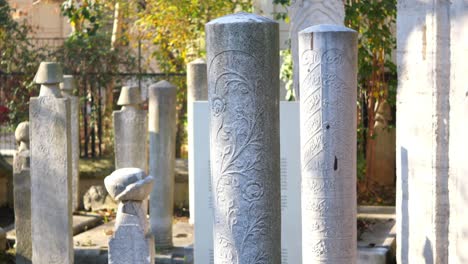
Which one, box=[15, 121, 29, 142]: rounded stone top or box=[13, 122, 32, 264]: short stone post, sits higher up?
box=[15, 121, 29, 142]: rounded stone top

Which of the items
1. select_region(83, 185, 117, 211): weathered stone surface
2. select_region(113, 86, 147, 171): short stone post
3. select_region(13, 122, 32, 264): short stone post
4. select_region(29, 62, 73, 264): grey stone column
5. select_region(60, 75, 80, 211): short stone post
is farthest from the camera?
select_region(83, 185, 117, 211): weathered stone surface

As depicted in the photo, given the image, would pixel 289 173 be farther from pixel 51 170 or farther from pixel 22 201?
pixel 22 201

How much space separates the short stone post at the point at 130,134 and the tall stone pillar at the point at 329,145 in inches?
180

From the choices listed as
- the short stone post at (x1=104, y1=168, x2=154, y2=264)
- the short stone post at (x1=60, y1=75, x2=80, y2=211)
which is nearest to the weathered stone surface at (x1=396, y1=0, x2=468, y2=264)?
the short stone post at (x1=104, y1=168, x2=154, y2=264)

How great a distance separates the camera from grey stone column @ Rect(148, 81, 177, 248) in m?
10.7

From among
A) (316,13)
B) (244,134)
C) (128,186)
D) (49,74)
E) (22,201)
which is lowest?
(22,201)

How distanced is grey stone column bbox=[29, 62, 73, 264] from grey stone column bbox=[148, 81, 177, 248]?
135 cm

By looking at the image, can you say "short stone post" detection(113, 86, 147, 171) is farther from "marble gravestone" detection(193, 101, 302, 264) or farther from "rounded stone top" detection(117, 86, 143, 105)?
"marble gravestone" detection(193, 101, 302, 264)

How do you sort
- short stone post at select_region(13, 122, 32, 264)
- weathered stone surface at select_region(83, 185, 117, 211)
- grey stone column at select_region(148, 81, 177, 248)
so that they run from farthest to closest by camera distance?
weathered stone surface at select_region(83, 185, 117, 211), grey stone column at select_region(148, 81, 177, 248), short stone post at select_region(13, 122, 32, 264)

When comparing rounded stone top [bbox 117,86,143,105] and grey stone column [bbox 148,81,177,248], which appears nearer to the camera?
grey stone column [bbox 148,81,177,248]

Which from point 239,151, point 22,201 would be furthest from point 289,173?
point 22,201

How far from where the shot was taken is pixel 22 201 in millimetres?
10211

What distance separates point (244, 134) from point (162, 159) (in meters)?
5.64

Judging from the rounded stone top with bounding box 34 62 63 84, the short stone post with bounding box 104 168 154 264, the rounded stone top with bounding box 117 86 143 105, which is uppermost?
the rounded stone top with bounding box 34 62 63 84
